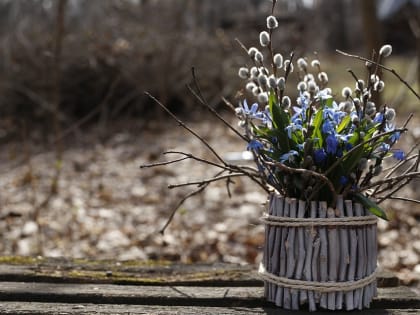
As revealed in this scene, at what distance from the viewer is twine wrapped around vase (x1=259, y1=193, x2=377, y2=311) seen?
Result: 69.4 inches

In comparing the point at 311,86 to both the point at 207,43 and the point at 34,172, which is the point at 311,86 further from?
the point at 207,43

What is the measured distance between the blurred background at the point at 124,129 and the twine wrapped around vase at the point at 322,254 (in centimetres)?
173

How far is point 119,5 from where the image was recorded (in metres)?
9.62

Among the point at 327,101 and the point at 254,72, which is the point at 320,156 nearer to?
the point at 327,101

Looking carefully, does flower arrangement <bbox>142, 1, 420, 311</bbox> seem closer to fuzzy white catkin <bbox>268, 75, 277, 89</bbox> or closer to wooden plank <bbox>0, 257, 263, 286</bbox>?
fuzzy white catkin <bbox>268, 75, 277, 89</bbox>

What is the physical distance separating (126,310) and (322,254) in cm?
56

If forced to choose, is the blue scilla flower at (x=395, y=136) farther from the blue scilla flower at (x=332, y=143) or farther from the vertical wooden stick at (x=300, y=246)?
the vertical wooden stick at (x=300, y=246)

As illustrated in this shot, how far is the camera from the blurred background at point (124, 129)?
15.0 feet

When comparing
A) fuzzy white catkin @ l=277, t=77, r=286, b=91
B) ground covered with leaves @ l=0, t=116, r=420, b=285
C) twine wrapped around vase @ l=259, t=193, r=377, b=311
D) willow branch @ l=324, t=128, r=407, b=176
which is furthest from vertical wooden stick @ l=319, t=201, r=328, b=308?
ground covered with leaves @ l=0, t=116, r=420, b=285

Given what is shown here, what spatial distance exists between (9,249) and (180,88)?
5076 mm

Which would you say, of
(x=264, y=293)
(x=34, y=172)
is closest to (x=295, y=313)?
(x=264, y=293)

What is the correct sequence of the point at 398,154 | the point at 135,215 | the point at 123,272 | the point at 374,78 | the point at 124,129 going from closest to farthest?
the point at 398,154 → the point at 374,78 → the point at 123,272 → the point at 135,215 → the point at 124,129

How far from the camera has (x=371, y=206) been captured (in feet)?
5.73

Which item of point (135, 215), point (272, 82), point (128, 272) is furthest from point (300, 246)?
point (135, 215)
